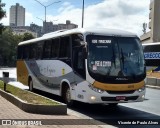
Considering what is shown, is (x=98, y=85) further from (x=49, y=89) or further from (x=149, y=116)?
(x=49, y=89)

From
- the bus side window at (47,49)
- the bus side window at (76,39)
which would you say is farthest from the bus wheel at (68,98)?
the bus side window at (47,49)

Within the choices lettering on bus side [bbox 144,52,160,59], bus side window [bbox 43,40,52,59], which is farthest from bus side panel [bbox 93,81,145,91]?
lettering on bus side [bbox 144,52,160,59]

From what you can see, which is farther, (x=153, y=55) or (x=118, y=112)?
(x=153, y=55)

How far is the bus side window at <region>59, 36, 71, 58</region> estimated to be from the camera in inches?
632

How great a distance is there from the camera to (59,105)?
12.8 metres

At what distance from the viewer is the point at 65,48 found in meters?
16.4

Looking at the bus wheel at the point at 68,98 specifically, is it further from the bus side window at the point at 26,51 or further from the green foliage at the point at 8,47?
the green foliage at the point at 8,47

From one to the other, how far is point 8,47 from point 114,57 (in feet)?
325

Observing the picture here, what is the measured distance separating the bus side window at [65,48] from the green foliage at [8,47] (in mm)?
92500

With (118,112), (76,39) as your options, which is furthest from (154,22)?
(118,112)

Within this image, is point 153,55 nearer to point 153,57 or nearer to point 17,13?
point 153,57

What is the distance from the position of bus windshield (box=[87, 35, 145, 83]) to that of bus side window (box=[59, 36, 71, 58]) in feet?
6.00

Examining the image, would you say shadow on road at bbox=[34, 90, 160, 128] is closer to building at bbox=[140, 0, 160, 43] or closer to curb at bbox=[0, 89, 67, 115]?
curb at bbox=[0, 89, 67, 115]

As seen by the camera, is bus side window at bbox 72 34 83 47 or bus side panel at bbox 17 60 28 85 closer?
bus side window at bbox 72 34 83 47
